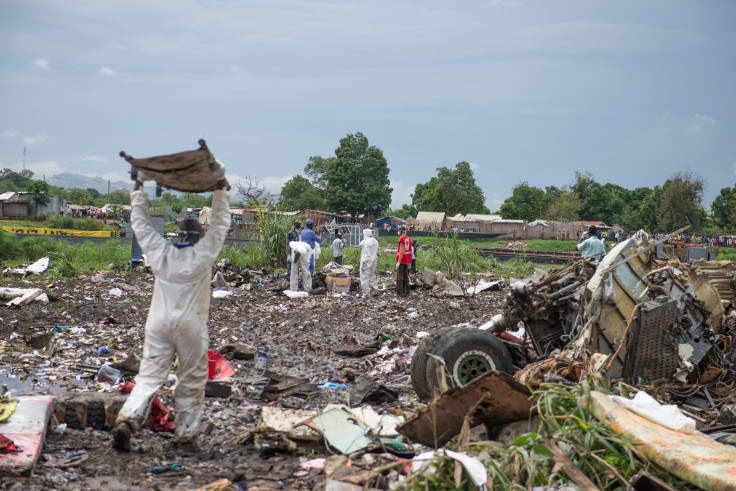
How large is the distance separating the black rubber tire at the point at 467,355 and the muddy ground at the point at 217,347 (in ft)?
1.75

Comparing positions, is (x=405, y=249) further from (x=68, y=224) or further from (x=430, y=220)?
(x=430, y=220)

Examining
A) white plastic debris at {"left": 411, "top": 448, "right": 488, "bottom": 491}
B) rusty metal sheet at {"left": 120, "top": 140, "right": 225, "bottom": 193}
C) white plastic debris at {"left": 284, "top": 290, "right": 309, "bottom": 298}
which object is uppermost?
rusty metal sheet at {"left": 120, "top": 140, "right": 225, "bottom": 193}

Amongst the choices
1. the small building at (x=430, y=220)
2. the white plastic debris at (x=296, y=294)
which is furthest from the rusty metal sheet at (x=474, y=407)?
the small building at (x=430, y=220)

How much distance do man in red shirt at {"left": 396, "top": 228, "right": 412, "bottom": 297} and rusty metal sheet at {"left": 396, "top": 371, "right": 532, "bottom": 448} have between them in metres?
9.78

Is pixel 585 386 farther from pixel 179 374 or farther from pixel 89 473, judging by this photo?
pixel 89 473

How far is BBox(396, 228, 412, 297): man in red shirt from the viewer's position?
46.4 feet

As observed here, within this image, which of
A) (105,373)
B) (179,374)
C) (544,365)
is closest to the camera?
(179,374)

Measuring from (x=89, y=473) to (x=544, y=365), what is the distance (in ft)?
12.5

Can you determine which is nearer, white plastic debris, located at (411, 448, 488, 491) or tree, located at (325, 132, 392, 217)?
white plastic debris, located at (411, 448, 488, 491)

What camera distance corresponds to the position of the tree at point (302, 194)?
6962cm

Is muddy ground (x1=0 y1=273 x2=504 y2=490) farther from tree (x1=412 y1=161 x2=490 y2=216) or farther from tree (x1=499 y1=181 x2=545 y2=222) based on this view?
tree (x1=499 y1=181 x2=545 y2=222)

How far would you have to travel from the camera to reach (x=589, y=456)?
3492 mm

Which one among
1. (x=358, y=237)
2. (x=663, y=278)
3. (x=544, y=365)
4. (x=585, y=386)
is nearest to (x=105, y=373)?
(x=544, y=365)

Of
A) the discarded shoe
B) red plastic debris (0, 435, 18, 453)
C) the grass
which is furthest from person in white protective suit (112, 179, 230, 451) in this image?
the grass
